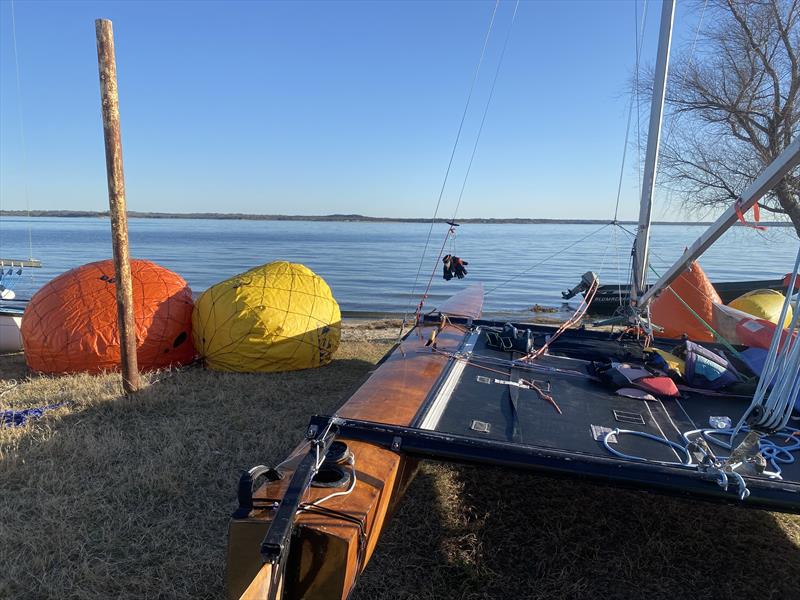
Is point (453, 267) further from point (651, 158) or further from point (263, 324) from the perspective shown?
point (651, 158)

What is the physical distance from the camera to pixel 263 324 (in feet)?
20.0

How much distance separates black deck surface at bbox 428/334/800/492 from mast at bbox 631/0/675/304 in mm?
2332

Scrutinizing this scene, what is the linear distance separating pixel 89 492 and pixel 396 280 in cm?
1896

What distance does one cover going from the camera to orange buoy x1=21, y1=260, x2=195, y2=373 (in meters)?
5.75

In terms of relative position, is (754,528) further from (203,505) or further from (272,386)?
(272,386)

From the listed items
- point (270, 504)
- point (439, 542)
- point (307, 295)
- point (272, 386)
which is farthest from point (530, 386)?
point (307, 295)

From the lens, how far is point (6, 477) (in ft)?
11.4

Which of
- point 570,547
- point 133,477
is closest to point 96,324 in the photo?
point 133,477

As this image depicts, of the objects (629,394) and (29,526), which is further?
(629,394)

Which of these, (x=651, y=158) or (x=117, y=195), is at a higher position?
(x=651, y=158)

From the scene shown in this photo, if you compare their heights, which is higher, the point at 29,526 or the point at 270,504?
the point at 270,504

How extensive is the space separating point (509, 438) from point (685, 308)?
20.4 ft

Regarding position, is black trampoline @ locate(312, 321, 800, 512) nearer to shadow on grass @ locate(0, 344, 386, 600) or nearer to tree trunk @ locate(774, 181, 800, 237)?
shadow on grass @ locate(0, 344, 386, 600)

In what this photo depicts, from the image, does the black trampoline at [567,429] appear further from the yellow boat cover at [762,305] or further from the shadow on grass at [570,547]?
the yellow boat cover at [762,305]
